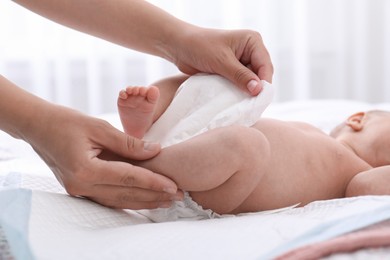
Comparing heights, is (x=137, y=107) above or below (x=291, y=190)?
above

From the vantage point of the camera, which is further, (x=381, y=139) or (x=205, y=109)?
(x=381, y=139)

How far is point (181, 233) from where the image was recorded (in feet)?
3.24

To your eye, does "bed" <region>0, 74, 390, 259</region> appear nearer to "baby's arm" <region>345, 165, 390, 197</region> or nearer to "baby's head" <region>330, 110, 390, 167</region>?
"baby's arm" <region>345, 165, 390, 197</region>

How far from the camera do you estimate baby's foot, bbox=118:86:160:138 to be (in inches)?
46.1

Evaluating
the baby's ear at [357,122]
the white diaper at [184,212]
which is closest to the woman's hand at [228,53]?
the white diaper at [184,212]

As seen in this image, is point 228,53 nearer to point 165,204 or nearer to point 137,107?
point 137,107

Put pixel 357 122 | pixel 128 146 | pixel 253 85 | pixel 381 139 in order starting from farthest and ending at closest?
pixel 357 122 → pixel 381 139 → pixel 253 85 → pixel 128 146

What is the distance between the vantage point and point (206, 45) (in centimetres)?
135

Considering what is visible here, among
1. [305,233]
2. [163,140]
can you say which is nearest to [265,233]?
[305,233]

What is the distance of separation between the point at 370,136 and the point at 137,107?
608mm

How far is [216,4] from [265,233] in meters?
2.21

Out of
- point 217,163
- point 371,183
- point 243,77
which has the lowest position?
point 371,183

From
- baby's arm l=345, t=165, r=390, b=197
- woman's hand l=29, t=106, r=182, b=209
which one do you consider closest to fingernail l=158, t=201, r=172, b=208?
woman's hand l=29, t=106, r=182, b=209

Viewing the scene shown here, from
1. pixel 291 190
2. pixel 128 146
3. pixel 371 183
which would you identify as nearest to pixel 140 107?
pixel 128 146
